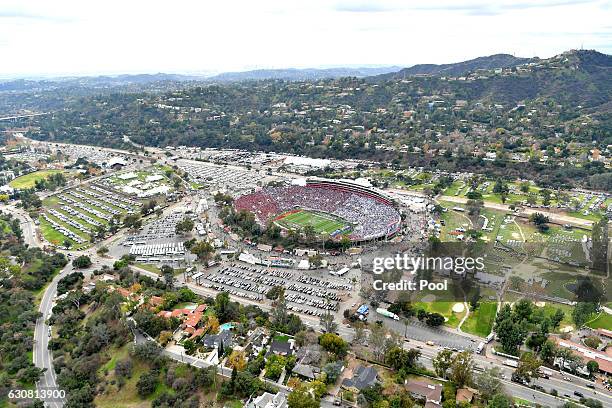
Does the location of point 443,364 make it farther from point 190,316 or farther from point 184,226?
point 184,226

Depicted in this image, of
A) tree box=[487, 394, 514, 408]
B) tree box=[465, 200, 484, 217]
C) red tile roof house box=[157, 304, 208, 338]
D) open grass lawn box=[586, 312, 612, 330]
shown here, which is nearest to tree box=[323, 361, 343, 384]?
tree box=[487, 394, 514, 408]

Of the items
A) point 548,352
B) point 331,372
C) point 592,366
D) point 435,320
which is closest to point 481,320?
point 435,320

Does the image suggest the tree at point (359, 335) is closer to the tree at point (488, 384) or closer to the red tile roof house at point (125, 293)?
the tree at point (488, 384)

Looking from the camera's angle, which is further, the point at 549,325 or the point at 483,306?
the point at 483,306

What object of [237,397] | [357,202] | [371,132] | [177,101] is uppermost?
[177,101]

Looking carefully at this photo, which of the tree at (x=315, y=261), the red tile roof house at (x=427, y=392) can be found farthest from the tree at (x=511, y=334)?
the tree at (x=315, y=261)

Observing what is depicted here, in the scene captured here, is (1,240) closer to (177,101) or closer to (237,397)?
(237,397)

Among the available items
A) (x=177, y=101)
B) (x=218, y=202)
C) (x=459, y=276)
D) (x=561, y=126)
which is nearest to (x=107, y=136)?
(x=177, y=101)
